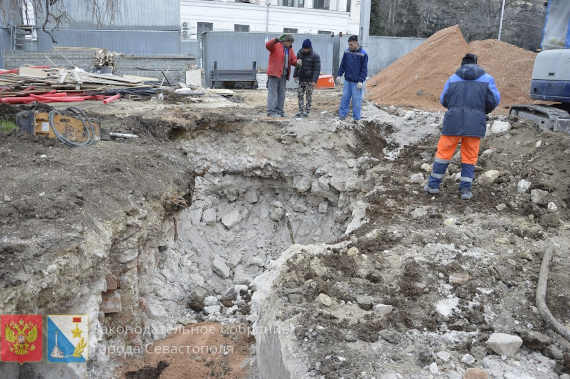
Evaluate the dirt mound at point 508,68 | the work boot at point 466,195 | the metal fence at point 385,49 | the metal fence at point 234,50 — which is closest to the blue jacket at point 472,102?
the work boot at point 466,195

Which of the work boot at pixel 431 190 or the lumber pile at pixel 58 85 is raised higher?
the lumber pile at pixel 58 85

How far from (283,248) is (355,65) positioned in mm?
4024

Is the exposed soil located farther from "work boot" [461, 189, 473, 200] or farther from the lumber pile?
the lumber pile

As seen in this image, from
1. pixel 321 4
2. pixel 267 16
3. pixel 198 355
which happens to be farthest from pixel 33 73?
pixel 321 4

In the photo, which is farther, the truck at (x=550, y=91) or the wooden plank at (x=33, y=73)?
the wooden plank at (x=33, y=73)

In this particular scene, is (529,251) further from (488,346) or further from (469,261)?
(488,346)

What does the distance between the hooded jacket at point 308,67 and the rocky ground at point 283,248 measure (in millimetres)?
1226

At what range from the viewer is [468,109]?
5.81m

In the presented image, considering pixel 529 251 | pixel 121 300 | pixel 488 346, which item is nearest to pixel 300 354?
pixel 488 346

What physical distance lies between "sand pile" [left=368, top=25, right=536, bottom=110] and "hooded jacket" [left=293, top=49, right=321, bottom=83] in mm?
3300

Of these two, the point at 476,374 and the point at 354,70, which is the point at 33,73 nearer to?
the point at 354,70

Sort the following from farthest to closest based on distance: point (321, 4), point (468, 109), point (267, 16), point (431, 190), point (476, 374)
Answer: point (321, 4) < point (267, 16) < point (431, 190) < point (468, 109) < point (476, 374)

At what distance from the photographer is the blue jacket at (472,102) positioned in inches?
228

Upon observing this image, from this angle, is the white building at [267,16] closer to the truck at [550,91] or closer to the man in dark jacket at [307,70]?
the man in dark jacket at [307,70]
